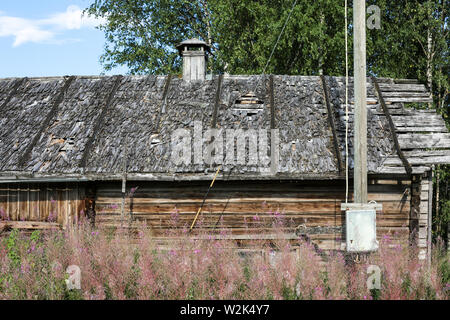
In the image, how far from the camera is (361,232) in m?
6.06

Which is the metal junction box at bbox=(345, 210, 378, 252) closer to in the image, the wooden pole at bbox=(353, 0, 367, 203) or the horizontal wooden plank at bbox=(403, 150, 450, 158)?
the wooden pole at bbox=(353, 0, 367, 203)

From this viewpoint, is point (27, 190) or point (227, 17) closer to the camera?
point (27, 190)

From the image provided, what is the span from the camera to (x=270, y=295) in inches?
202

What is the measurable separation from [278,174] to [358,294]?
338 cm

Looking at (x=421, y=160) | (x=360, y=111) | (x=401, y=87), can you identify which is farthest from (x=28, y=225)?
(x=401, y=87)

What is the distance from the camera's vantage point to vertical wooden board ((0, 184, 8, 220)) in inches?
363

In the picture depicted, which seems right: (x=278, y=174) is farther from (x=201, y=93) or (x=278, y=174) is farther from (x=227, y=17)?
(x=227, y=17)

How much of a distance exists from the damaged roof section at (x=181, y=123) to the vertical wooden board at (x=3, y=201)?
1.83ft

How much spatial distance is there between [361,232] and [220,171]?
3262mm

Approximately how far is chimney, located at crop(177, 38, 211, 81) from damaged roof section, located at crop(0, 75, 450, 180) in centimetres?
43

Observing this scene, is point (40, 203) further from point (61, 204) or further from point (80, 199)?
point (80, 199)

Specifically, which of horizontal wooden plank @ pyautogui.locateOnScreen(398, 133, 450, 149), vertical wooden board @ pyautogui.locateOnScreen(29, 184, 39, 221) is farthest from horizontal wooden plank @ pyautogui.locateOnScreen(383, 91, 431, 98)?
vertical wooden board @ pyautogui.locateOnScreen(29, 184, 39, 221)

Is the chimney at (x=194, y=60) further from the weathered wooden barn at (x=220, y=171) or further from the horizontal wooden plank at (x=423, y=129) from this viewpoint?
the horizontal wooden plank at (x=423, y=129)
